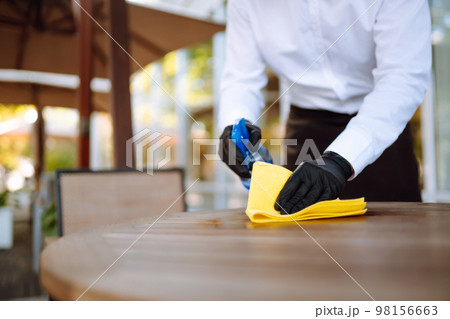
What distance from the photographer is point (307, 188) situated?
2.81 ft

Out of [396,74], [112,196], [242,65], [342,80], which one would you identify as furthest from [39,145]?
[396,74]

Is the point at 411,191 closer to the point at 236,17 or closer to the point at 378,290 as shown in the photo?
the point at 236,17

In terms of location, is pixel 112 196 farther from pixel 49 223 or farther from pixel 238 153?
pixel 49 223

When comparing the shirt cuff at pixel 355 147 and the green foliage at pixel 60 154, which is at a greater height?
the green foliage at pixel 60 154

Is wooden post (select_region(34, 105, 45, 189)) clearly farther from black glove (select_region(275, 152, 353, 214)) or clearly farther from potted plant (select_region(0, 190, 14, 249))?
black glove (select_region(275, 152, 353, 214))

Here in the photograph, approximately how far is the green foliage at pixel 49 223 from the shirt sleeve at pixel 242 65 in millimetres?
2071

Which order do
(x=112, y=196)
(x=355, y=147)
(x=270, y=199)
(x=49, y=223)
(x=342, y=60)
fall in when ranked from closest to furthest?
(x=270, y=199) → (x=355, y=147) → (x=342, y=60) → (x=112, y=196) → (x=49, y=223)

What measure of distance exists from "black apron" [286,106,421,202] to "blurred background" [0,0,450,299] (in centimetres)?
126

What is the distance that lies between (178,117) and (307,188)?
17.4 ft

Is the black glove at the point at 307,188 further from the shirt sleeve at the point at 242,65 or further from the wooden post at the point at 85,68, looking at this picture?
the wooden post at the point at 85,68

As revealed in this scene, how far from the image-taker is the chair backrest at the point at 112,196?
58.2 inches

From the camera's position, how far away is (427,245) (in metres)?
0.57

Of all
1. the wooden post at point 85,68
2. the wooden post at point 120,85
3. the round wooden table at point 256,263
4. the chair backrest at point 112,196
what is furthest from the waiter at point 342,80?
the wooden post at point 85,68

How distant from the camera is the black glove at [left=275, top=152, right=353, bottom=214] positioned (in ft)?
2.79
